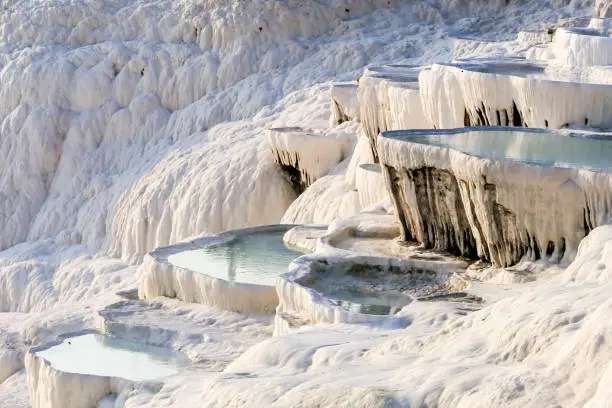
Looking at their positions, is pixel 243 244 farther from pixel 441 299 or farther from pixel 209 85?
pixel 209 85

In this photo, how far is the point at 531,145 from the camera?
1238 cm

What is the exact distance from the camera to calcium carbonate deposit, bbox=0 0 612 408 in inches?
336

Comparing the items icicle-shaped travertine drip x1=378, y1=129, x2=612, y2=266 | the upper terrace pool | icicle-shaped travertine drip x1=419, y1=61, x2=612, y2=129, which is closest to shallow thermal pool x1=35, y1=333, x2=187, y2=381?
icicle-shaped travertine drip x1=378, y1=129, x2=612, y2=266

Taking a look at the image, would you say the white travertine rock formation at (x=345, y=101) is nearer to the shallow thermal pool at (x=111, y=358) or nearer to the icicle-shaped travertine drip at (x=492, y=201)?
the icicle-shaped travertine drip at (x=492, y=201)

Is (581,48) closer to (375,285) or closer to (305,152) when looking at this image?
(375,285)

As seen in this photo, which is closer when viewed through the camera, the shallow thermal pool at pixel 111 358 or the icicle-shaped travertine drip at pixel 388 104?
Result: the shallow thermal pool at pixel 111 358

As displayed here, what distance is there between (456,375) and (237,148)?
1422 centimetres

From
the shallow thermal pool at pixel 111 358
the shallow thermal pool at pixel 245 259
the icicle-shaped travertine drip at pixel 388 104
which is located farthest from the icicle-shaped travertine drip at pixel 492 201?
the icicle-shaped travertine drip at pixel 388 104

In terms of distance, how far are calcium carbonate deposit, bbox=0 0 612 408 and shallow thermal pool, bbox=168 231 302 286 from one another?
0.22 feet

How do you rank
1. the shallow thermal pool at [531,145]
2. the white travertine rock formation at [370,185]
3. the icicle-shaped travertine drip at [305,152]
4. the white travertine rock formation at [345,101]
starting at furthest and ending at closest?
the white travertine rock formation at [345,101] → the icicle-shaped travertine drip at [305,152] → the white travertine rock formation at [370,185] → the shallow thermal pool at [531,145]

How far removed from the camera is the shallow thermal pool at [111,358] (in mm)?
11398

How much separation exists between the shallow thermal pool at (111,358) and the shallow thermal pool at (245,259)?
144 centimetres

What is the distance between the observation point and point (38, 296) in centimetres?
2247

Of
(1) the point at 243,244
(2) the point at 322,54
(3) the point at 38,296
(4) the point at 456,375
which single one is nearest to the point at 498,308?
(4) the point at 456,375
